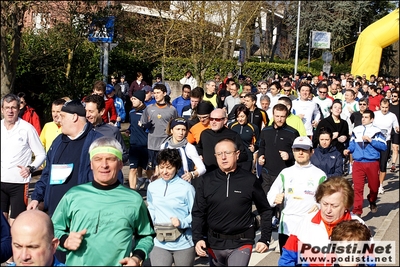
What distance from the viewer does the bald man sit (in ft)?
11.7

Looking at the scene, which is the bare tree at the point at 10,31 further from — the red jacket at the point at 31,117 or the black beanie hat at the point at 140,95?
the red jacket at the point at 31,117

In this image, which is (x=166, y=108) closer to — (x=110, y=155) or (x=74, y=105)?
(x=74, y=105)

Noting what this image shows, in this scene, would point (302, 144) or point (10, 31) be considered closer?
point (302, 144)

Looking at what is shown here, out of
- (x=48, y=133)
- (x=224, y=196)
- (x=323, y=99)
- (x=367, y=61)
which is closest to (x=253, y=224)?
(x=224, y=196)

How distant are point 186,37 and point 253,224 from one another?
13972 mm

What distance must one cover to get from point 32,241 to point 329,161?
563 centimetres

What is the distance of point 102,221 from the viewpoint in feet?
13.4

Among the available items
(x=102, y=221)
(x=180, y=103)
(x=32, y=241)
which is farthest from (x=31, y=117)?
(x=32, y=241)

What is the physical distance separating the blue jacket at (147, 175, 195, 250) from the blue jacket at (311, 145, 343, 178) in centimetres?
294

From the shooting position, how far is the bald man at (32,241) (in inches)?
141

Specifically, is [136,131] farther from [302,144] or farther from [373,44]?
[373,44]

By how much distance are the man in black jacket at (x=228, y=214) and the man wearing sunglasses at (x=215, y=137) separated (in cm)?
241

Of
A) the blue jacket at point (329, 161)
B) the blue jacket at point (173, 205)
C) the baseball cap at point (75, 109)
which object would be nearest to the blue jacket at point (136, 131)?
the blue jacket at point (329, 161)

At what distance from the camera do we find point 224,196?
5.60m
